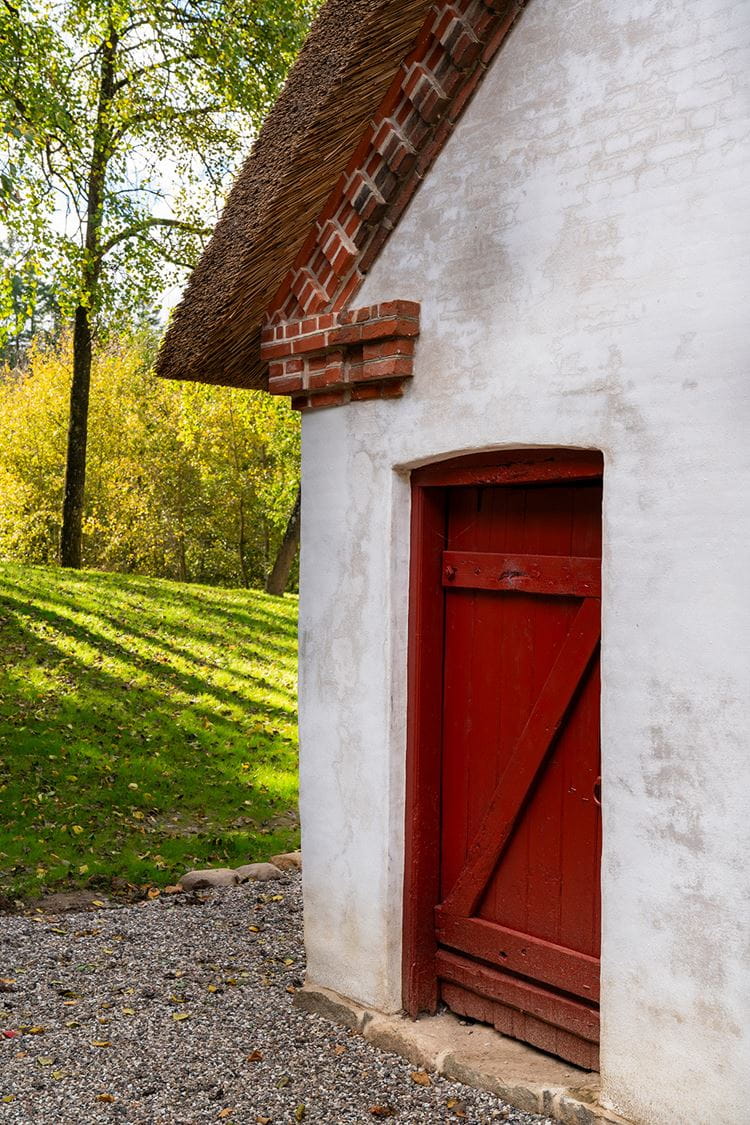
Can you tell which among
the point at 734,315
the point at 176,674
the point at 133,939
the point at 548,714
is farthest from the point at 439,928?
the point at 176,674

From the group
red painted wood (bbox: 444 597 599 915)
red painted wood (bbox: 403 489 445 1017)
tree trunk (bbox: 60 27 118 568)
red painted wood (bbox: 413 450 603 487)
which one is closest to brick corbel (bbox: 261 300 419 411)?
red painted wood (bbox: 413 450 603 487)

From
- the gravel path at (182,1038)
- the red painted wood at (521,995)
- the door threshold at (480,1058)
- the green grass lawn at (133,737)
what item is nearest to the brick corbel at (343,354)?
the red painted wood at (521,995)

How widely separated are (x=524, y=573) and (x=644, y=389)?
1058 millimetres

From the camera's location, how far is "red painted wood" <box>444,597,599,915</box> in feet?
13.1

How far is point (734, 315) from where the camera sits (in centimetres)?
325

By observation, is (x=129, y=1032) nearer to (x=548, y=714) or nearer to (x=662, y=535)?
(x=548, y=714)

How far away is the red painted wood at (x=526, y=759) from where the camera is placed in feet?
13.1

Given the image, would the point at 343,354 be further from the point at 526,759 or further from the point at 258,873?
the point at 258,873

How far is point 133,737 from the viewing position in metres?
10.1

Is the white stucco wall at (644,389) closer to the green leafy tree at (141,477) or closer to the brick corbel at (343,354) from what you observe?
the brick corbel at (343,354)

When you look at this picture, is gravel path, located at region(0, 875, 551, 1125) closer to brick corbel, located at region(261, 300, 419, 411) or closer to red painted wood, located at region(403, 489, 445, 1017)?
red painted wood, located at region(403, 489, 445, 1017)

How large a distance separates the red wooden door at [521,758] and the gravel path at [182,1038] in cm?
49

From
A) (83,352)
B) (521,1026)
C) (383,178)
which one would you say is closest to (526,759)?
(521,1026)

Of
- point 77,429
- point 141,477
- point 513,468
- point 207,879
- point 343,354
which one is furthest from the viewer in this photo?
point 141,477
